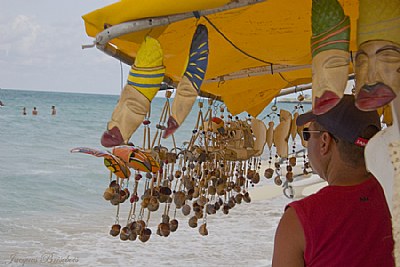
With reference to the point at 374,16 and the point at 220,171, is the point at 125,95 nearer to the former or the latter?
the point at 374,16

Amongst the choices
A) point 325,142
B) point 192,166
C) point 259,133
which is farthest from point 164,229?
point 325,142

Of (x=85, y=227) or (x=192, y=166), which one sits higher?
(x=192, y=166)

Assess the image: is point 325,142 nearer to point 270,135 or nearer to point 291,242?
point 291,242

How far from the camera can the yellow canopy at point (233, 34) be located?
0.96 metres

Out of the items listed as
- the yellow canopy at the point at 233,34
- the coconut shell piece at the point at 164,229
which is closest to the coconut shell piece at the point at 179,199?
the coconut shell piece at the point at 164,229

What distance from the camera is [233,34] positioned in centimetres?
147

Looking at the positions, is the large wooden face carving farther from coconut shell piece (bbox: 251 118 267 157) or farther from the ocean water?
the ocean water

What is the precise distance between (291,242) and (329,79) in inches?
16.6

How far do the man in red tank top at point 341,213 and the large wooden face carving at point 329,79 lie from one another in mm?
359

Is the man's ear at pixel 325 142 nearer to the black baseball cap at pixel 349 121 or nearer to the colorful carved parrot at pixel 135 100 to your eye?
the black baseball cap at pixel 349 121

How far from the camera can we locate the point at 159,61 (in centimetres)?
97

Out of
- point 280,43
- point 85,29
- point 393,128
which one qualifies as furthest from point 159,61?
A: point 280,43

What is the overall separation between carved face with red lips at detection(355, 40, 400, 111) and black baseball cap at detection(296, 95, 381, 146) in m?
0.38

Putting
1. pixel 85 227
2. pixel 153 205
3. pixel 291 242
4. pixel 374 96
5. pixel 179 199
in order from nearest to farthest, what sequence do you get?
pixel 374 96, pixel 291 242, pixel 153 205, pixel 179 199, pixel 85 227
